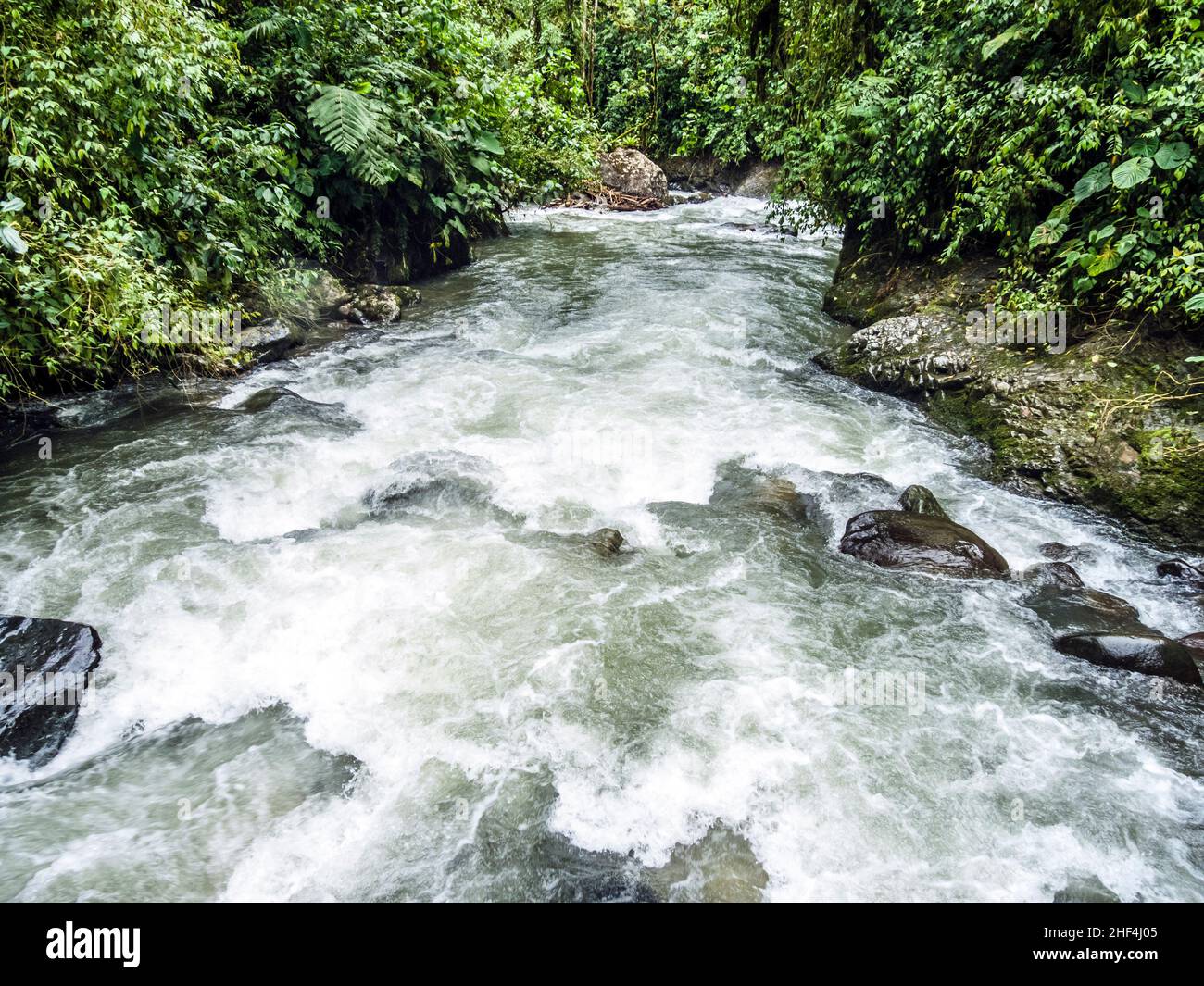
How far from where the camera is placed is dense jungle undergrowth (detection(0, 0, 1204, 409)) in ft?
16.5

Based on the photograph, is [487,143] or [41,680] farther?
[487,143]

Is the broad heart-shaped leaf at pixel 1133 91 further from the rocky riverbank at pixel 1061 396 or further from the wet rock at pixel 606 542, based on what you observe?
the wet rock at pixel 606 542

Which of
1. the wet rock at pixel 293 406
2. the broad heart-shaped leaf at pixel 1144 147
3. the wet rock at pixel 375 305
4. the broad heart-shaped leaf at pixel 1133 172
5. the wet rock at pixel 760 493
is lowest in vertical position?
the wet rock at pixel 760 493

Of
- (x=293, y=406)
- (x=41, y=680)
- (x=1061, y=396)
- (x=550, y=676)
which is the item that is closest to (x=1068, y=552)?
(x=1061, y=396)

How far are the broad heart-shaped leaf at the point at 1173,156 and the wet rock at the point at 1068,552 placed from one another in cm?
290

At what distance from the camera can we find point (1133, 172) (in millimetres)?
5137

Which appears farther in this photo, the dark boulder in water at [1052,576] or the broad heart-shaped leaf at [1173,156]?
the broad heart-shaped leaf at [1173,156]

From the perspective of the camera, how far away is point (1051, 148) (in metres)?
5.72

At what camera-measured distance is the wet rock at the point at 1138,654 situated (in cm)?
381

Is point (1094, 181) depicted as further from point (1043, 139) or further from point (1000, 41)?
point (1000, 41)

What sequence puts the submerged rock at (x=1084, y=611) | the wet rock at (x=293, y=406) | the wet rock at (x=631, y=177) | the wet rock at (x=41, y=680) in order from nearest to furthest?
the wet rock at (x=41, y=680) < the submerged rock at (x=1084, y=611) < the wet rock at (x=293, y=406) < the wet rock at (x=631, y=177)

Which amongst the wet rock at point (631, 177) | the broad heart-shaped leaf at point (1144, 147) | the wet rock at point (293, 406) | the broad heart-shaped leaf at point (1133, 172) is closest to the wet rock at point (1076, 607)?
the broad heart-shaped leaf at point (1133, 172)

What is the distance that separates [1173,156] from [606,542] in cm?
511
